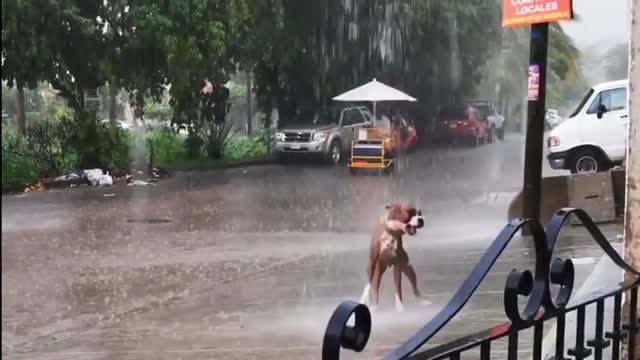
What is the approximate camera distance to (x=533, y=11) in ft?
10.1

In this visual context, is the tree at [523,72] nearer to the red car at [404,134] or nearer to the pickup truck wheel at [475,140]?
the pickup truck wheel at [475,140]

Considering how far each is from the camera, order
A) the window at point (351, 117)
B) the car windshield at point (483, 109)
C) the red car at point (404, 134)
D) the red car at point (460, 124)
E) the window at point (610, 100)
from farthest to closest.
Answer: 1. the window at point (610, 100)
2. the car windshield at point (483, 109)
3. the red car at point (460, 124)
4. the red car at point (404, 134)
5. the window at point (351, 117)

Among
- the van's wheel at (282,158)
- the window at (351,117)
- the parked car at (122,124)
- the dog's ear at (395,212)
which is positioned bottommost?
the dog's ear at (395,212)

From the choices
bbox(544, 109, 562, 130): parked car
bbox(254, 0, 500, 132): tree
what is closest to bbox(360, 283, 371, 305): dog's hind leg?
bbox(254, 0, 500, 132): tree

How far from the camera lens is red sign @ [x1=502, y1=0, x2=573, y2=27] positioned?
118 inches

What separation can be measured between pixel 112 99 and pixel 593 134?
3.49 meters

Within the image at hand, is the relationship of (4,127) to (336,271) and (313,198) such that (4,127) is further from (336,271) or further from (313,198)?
(336,271)

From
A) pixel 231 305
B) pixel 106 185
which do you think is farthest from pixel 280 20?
pixel 231 305

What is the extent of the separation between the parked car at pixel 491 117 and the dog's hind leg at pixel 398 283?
0.57 meters

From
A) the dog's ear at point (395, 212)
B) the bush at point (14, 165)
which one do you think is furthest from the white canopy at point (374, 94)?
the bush at point (14, 165)

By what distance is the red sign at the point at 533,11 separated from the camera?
3.00 metres

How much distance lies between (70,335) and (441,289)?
50.4 inches

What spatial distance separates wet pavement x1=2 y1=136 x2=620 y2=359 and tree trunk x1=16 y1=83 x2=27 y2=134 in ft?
0.45

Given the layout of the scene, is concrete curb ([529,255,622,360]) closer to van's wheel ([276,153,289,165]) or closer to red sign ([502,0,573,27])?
red sign ([502,0,573,27])
